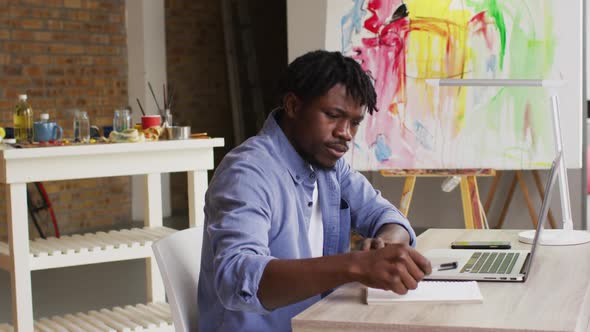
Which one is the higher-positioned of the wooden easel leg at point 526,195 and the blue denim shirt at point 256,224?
the blue denim shirt at point 256,224

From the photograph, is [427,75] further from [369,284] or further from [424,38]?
[369,284]

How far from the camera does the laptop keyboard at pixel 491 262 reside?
5.69ft

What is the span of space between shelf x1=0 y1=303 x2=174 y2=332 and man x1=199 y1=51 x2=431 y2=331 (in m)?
1.44

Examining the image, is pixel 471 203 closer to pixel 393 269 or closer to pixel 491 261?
pixel 491 261

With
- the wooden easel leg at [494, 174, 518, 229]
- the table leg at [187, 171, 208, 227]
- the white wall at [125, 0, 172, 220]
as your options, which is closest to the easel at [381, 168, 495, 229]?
the table leg at [187, 171, 208, 227]

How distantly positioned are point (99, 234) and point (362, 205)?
169 centimetres

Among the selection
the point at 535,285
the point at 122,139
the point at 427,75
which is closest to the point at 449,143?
the point at 427,75

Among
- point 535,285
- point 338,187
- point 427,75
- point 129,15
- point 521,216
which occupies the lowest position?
point 521,216

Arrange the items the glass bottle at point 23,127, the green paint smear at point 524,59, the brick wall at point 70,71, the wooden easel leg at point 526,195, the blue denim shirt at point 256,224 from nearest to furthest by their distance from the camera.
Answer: the blue denim shirt at point 256,224, the glass bottle at point 23,127, the green paint smear at point 524,59, the wooden easel leg at point 526,195, the brick wall at point 70,71

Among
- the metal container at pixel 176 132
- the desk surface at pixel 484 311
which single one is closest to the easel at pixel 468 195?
the metal container at pixel 176 132

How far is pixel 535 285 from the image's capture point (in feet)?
5.34

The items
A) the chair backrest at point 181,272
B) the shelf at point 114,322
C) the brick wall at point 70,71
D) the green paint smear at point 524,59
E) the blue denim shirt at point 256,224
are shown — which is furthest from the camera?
the brick wall at point 70,71

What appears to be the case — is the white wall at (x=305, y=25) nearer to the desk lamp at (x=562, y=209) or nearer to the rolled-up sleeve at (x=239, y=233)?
the desk lamp at (x=562, y=209)

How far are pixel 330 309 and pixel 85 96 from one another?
532 cm
